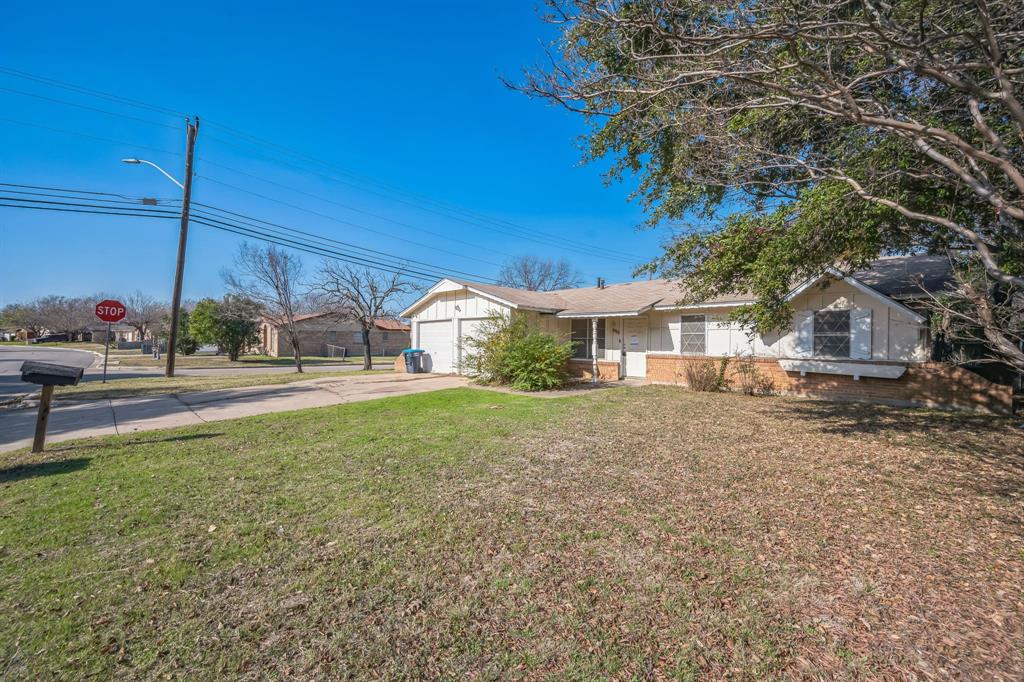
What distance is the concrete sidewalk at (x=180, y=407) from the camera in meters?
7.66

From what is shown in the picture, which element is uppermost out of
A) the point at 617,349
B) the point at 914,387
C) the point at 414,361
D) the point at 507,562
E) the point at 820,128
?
the point at 820,128

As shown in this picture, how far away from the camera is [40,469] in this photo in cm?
542

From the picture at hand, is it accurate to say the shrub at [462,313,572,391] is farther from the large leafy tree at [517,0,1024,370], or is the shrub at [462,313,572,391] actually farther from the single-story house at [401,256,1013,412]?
the large leafy tree at [517,0,1024,370]

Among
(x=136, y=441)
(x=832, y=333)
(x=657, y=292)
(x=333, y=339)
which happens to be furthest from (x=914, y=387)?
(x=333, y=339)

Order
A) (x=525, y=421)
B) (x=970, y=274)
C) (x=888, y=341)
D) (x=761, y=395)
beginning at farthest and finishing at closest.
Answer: (x=761, y=395) → (x=888, y=341) → (x=525, y=421) → (x=970, y=274)

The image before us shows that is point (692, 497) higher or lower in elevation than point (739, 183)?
lower

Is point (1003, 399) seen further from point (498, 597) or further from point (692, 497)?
point (498, 597)

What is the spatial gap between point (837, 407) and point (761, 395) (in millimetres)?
2296

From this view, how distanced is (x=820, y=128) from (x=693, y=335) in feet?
27.0

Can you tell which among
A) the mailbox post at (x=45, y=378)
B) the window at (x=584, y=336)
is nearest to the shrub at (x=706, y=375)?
the window at (x=584, y=336)

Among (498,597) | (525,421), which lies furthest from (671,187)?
(498,597)

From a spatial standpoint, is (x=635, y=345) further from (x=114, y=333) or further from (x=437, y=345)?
(x=114, y=333)

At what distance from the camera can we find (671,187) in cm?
871

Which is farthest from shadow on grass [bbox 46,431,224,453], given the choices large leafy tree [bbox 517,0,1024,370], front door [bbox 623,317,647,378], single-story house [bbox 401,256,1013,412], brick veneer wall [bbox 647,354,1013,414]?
front door [bbox 623,317,647,378]
